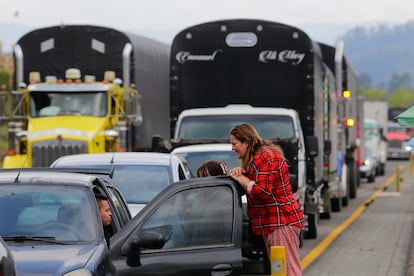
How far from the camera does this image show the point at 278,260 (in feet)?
32.5

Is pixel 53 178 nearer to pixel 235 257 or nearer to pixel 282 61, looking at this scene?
pixel 235 257

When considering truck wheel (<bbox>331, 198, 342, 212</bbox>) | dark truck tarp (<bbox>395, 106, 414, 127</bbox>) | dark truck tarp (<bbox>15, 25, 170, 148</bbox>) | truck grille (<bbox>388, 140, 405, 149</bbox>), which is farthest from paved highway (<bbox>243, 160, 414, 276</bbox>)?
truck grille (<bbox>388, 140, 405, 149</bbox>)

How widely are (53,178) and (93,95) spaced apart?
1648 centimetres

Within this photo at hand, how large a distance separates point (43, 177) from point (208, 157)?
935 centimetres

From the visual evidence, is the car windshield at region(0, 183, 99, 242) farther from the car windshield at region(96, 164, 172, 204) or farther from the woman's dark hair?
the car windshield at region(96, 164, 172, 204)

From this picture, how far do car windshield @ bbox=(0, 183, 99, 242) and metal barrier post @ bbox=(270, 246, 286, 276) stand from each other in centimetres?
131

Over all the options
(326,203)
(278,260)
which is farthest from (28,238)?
(326,203)

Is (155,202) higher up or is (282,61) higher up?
(282,61)

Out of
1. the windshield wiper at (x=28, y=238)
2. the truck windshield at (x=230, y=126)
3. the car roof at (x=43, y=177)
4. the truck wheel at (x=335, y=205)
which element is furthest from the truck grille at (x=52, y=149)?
the windshield wiper at (x=28, y=238)

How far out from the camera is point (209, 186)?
9.98 m

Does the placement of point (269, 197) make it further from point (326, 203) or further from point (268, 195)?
point (326, 203)

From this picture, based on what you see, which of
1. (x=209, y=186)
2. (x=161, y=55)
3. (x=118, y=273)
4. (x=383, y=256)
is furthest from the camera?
(x=161, y=55)

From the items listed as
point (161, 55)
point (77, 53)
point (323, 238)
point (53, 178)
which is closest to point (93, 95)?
point (77, 53)

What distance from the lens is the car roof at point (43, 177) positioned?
10055 mm
